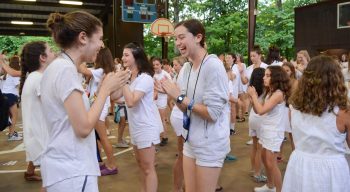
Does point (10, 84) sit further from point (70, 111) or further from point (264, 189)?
point (70, 111)

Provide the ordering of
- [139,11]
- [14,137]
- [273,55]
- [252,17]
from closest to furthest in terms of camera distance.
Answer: [273,55] → [14,137] → [252,17] → [139,11]

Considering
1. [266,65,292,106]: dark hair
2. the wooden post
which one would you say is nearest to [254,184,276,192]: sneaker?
[266,65,292,106]: dark hair

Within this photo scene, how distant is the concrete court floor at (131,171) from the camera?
4.52m

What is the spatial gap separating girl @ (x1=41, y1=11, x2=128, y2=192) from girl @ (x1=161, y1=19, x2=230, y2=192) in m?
0.80

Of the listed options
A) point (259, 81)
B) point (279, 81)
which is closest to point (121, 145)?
point (259, 81)

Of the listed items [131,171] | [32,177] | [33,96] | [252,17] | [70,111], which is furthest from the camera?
[252,17]

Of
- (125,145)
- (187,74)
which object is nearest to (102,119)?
(125,145)

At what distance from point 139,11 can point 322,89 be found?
41.2 feet

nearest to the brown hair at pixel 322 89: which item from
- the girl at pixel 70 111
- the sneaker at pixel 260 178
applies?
the girl at pixel 70 111

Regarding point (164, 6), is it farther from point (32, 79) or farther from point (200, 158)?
point (200, 158)

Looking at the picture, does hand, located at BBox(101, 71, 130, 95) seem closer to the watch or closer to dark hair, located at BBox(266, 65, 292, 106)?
the watch

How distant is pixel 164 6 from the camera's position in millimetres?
14516

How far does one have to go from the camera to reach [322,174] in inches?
92.7

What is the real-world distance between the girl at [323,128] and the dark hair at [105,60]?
2.68 metres
